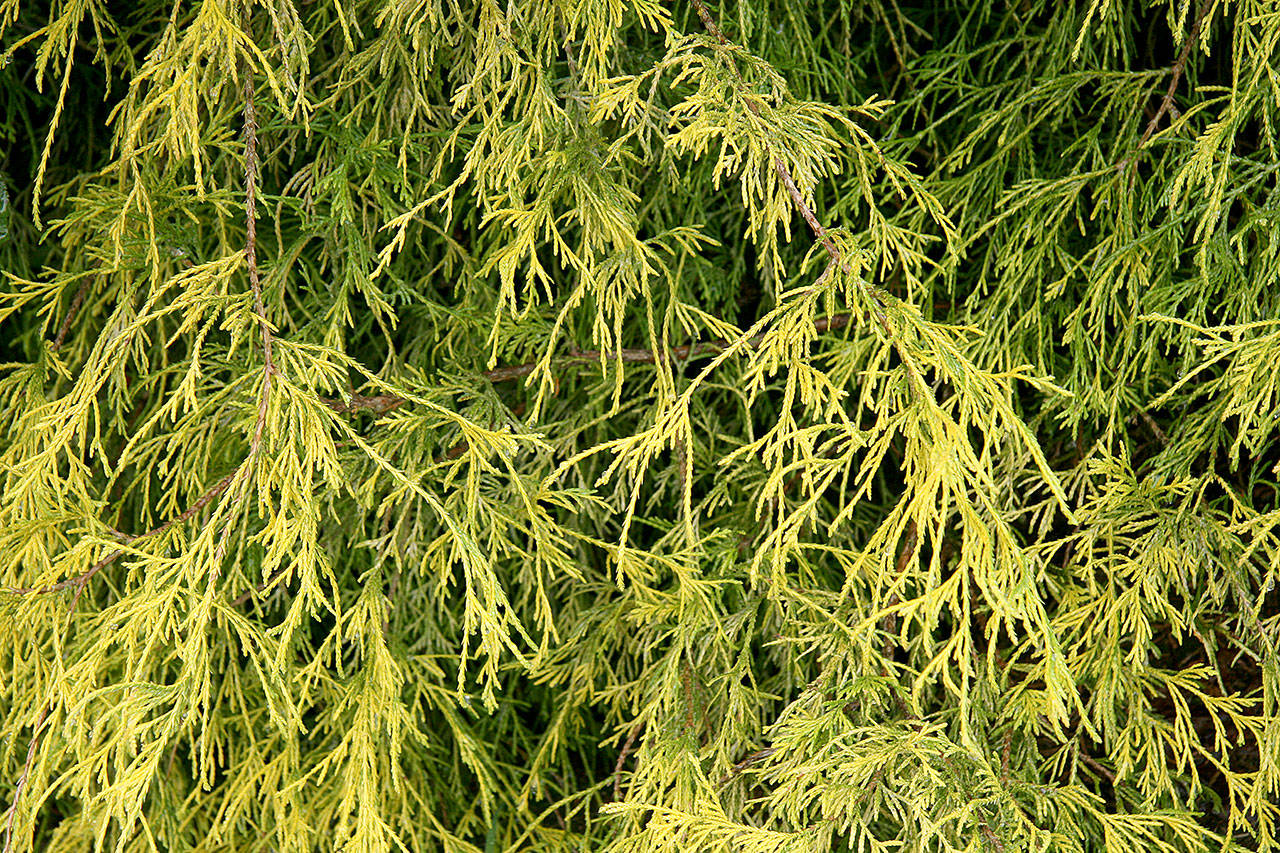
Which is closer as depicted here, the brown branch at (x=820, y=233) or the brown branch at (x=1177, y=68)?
the brown branch at (x=820, y=233)

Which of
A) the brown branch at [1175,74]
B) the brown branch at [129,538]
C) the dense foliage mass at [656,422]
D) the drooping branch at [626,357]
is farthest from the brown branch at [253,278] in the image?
the brown branch at [1175,74]

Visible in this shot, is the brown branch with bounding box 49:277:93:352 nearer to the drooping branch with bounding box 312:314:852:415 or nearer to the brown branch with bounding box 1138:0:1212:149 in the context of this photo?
the drooping branch with bounding box 312:314:852:415

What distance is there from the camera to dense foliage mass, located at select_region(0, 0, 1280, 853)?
5.17 ft

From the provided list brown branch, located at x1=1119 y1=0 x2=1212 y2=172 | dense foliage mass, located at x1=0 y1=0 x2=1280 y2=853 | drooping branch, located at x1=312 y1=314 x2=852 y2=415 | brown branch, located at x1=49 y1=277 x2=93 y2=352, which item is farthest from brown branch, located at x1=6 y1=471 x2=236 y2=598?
brown branch, located at x1=1119 y1=0 x2=1212 y2=172

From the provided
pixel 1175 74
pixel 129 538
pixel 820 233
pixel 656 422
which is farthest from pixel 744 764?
pixel 1175 74

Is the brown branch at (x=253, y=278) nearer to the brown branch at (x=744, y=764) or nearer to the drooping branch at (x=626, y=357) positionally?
the drooping branch at (x=626, y=357)

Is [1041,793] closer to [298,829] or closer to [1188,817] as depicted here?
[1188,817]

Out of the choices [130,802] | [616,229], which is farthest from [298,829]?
[616,229]

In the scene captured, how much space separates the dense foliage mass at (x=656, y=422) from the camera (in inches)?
62.1

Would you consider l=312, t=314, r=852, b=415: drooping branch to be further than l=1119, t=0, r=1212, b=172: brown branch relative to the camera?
Yes

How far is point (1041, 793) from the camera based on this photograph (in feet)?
5.69

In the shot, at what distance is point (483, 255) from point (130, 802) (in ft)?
3.89

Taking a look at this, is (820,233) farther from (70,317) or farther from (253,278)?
(70,317)

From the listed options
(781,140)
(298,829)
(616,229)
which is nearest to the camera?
(781,140)
